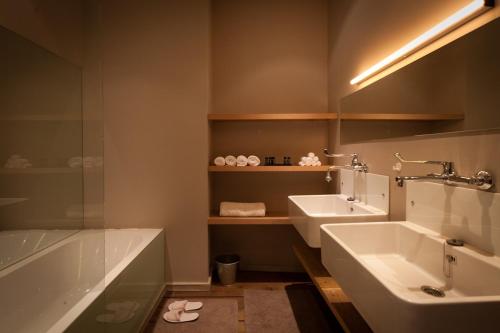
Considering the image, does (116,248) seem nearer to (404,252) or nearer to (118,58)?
(118,58)

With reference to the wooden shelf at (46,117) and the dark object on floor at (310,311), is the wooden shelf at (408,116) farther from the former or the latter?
the wooden shelf at (46,117)

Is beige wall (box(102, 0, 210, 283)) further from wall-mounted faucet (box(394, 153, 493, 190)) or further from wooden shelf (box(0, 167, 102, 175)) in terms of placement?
wall-mounted faucet (box(394, 153, 493, 190))

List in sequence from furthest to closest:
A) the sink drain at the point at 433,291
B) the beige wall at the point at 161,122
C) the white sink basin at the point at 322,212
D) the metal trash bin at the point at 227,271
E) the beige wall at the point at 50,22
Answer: the metal trash bin at the point at 227,271 < the beige wall at the point at 161,122 < the beige wall at the point at 50,22 < the white sink basin at the point at 322,212 < the sink drain at the point at 433,291

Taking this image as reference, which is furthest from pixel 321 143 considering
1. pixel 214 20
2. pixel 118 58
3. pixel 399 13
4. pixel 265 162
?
pixel 118 58

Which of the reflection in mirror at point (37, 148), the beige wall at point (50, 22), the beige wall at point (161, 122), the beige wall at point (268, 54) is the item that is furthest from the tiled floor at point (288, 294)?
the beige wall at point (50, 22)

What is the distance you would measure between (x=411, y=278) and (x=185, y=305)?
165cm

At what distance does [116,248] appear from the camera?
2215 mm

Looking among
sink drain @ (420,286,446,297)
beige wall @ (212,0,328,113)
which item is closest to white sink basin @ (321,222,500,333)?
sink drain @ (420,286,446,297)

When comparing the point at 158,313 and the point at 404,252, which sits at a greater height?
the point at 404,252

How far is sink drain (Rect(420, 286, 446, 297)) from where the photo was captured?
3.20 ft

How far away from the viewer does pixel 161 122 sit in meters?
2.38

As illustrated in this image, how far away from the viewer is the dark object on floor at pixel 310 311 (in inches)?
74.9

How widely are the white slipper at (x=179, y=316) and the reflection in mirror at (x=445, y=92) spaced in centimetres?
173

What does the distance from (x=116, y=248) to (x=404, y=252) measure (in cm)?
198
